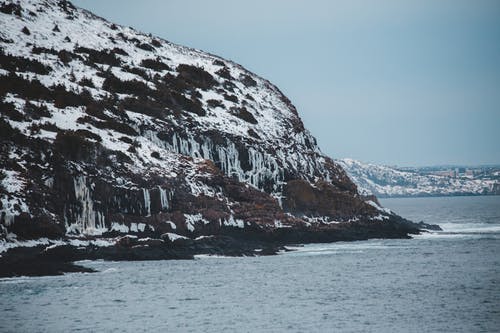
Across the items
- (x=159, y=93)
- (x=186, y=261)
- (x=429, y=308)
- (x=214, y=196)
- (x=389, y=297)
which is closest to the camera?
(x=429, y=308)

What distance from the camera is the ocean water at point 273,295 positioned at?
131 feet

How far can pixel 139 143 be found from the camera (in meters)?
81.9

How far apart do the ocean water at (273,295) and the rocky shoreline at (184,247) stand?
4.73 ft

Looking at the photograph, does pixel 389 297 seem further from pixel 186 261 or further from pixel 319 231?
pixel 319 231

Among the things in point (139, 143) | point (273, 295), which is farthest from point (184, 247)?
point (273, 295)

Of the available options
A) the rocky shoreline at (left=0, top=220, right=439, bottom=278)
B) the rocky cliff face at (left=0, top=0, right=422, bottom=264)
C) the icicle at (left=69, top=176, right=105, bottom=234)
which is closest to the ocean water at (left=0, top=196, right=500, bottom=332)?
the rocky shoreline at (left=0, top=220, right=439, bottom=278)

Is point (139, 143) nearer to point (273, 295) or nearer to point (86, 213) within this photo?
point (86, 213)

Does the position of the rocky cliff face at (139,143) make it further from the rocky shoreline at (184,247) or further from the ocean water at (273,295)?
the ocean water at (273,295)

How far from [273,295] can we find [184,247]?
915 inches

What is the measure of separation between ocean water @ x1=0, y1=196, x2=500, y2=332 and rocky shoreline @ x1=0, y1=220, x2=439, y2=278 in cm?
144

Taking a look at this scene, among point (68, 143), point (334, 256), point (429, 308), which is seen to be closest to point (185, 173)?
point (68, 143)

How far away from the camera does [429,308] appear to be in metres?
43.5

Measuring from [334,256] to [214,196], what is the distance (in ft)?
49.5

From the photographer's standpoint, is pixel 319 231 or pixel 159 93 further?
pixel 159 93
